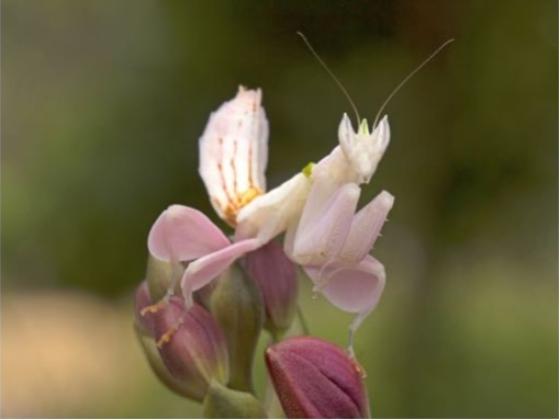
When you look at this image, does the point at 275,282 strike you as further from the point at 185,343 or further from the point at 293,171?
the point at 293,171

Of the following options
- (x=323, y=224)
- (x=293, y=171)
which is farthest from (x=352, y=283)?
(x=293, y=171)

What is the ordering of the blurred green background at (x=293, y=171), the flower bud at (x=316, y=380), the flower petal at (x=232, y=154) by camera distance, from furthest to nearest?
the blurred green background at (x=293, y=171) < the flower petal at (x=232, y=154) < the flower bud at (x=316, y=380)

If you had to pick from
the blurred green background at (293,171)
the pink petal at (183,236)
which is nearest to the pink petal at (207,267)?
the pink petal at (183,236)

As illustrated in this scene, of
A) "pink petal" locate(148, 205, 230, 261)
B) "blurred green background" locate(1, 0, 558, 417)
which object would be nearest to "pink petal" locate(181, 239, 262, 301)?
"pink petal" locate(148, 205, 230, 261)

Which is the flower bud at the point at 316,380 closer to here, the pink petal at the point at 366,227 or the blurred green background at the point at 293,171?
the pink petal at the point at 366,227

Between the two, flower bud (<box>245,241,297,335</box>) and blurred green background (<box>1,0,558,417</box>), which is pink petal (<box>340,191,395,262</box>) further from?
blurred green background (<box>1,0,558,417</box>)

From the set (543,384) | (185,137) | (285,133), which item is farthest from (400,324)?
(185,137)

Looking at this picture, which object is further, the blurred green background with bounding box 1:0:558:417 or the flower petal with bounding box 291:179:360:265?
the blurred green background with bounding box 1:0:558:417

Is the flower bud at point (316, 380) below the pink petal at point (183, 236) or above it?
below
